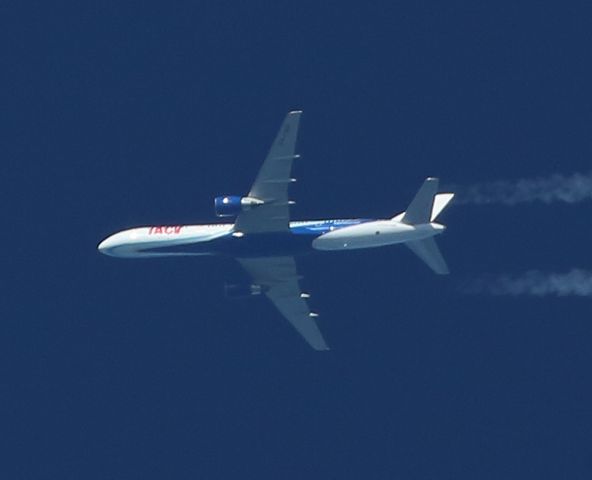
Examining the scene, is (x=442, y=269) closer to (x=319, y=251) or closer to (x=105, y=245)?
(x=319, y=251)

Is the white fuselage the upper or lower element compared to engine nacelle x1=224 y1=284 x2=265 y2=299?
upper

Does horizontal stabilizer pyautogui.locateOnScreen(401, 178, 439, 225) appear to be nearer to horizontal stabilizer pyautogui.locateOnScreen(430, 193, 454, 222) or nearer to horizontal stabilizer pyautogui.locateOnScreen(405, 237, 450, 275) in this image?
horizontal stabilizer pyautogui.locateOnScreen(430, 193, 454, 222)

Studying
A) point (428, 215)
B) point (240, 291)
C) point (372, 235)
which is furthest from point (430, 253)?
point (240, 291)

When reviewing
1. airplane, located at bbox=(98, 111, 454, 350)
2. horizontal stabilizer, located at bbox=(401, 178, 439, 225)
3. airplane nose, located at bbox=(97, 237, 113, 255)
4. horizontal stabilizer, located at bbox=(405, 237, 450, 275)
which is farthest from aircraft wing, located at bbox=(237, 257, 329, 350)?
horizontal stabilizer, located at bbox=(401, 178, 439, 225)

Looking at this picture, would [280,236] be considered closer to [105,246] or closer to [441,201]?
[441,201]

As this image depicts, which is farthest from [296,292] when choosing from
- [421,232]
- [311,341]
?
[421,232]

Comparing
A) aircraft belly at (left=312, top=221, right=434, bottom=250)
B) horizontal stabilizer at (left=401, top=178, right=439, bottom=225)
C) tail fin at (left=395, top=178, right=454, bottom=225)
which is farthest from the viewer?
aircraft belly at (left=312, top=221, right=434, bottom=250)
